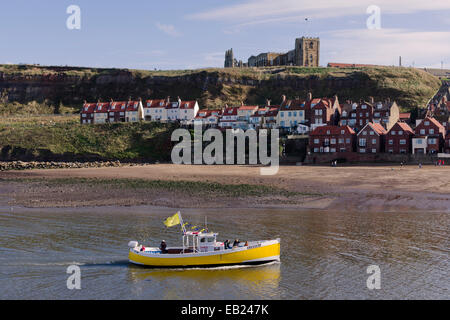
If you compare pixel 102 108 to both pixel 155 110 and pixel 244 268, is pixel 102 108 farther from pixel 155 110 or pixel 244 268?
pixel 244 268

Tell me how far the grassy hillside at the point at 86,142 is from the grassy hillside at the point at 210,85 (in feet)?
116

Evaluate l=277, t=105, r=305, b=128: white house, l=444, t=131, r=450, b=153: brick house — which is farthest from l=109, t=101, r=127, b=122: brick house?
l=444, t=131, r=450, b=153: brick house

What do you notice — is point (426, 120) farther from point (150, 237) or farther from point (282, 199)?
point (150, 237)

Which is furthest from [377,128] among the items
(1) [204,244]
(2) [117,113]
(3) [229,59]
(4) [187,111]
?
(3) [229,59]

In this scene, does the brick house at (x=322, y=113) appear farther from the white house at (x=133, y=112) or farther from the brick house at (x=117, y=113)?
the brick house at (x=117, y=113)

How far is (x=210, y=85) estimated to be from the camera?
140250mm

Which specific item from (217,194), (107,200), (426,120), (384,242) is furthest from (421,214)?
(426,120)

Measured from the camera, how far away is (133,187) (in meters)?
59.4

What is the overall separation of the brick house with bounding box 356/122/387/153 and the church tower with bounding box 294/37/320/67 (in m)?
94.5

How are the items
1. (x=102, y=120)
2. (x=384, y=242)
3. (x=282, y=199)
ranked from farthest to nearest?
1. (x=102, y=120)
2. (x=282, y=199)
3. (x=384, y=242)

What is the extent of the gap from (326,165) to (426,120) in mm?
17027

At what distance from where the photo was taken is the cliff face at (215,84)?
426 feet

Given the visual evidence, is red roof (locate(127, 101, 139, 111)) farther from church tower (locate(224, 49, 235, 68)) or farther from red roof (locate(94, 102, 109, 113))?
church tower (locate(224, 49, 235, 68))

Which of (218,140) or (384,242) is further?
(218,140)
